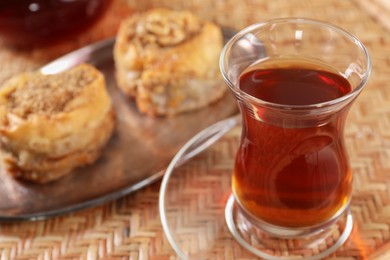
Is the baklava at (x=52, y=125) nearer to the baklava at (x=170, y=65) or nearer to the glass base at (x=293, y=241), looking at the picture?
the baklava at (x=170, y=65)

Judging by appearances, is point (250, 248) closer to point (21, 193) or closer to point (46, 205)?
point (46, 205)

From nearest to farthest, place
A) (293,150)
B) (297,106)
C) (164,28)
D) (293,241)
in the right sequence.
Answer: (297,106) → (293,150) → (293,241) → (164,28)

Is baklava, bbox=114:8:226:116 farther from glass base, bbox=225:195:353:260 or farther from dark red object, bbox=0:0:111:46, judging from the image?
glass base, bbox=225:195:353:260

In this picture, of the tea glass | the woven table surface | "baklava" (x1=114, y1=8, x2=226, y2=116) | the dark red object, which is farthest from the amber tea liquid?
the dark red object

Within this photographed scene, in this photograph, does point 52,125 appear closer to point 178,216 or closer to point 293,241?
point 178,216

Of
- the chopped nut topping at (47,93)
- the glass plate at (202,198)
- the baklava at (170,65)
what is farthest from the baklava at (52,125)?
the glass plate at (202,198)

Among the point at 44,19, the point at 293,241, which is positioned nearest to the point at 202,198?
A: the point at 293,241

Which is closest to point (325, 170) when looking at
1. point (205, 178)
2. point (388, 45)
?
point (205, 178)
